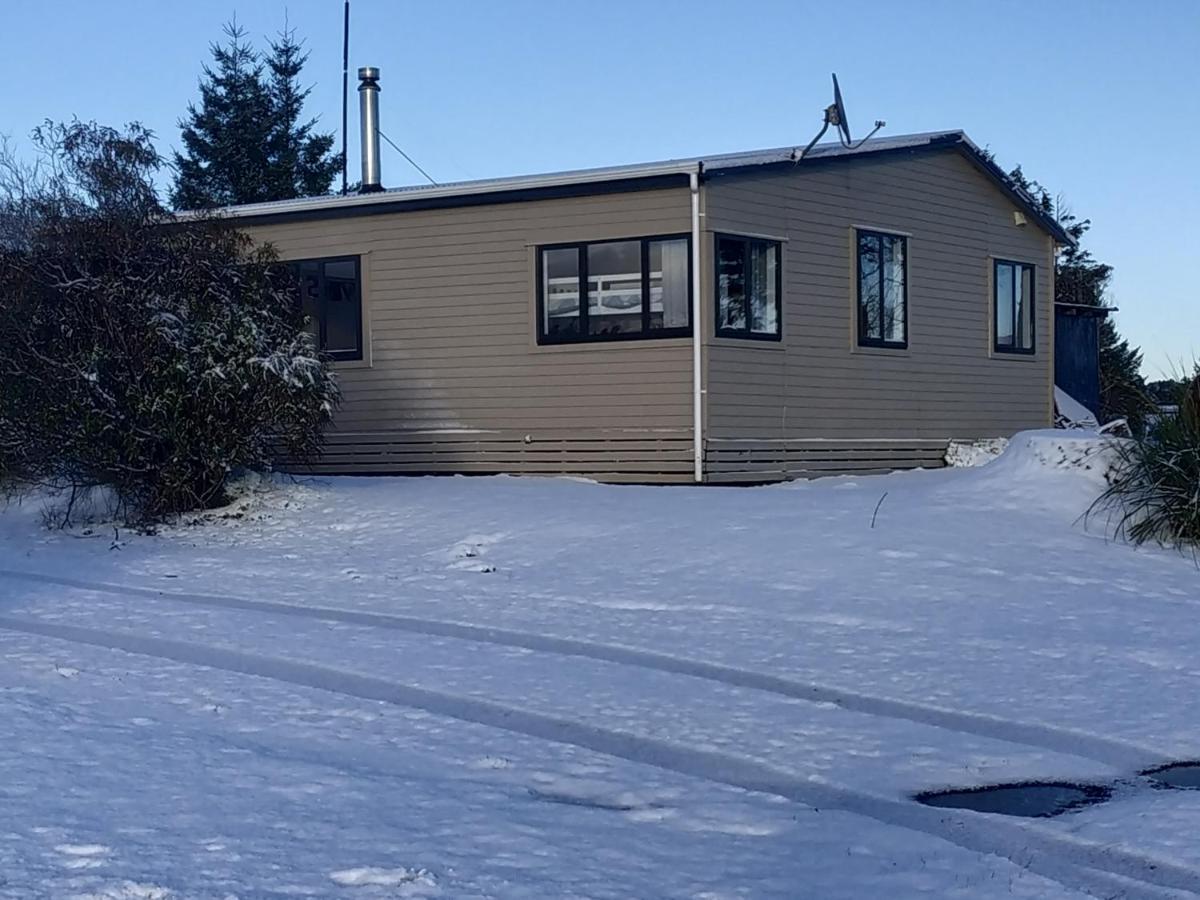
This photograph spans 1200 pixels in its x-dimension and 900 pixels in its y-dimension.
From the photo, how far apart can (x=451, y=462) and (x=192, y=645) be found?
356 inches

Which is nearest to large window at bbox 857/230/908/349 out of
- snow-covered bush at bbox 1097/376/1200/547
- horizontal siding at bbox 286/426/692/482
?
horizontal siding at bbox 286/426/692/482

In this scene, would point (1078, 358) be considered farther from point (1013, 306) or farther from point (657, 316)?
point (657, 316)

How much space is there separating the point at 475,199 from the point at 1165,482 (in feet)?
28.5

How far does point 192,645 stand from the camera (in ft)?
Answer: 28.3

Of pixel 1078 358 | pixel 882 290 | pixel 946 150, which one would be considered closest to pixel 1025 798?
pixel 882 290

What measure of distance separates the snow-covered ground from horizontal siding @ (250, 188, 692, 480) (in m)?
2.31

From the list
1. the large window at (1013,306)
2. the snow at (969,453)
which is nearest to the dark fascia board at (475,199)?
the snow at (969,453)

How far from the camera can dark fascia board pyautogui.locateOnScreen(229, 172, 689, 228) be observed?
52.7ft

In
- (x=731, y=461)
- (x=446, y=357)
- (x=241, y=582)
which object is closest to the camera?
(x=241, y=582)

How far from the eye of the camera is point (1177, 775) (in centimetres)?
632

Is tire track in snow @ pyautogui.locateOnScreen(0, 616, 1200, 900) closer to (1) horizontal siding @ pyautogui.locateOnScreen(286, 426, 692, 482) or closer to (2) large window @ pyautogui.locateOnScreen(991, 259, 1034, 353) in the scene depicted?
(1) horizontal siding @ pyautogui.locateOnScreen(286, 426, 692, 482)

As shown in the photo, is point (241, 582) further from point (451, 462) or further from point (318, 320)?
point (318, 320)

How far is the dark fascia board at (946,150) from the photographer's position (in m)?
16.6

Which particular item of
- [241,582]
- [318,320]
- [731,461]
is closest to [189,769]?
[241,582]
